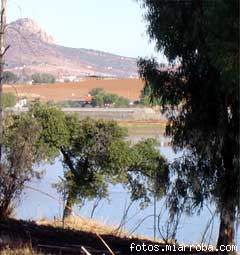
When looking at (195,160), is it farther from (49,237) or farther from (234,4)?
(234,4)

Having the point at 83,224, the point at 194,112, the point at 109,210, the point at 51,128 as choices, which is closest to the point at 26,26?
the point at 194,112

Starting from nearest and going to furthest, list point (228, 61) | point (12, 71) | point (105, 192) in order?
point (228, 61), point (12, 71), point (105, 192)

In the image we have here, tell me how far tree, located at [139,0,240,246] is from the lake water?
296cm

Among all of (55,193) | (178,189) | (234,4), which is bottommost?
(55,193)

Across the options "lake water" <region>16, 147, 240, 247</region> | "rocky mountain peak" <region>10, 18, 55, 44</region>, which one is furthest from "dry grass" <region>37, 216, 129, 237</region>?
"rocky mountain peak" <region>10, 18, 55, 44</region>

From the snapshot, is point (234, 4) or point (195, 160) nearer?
point (234, 4)

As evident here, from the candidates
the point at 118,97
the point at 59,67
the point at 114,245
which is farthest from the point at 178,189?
the point at 59,67

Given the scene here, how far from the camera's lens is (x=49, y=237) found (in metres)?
11.2

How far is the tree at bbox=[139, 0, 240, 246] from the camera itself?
10.7 meters

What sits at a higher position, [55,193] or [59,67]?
[59,67]

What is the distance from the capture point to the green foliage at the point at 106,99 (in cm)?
2957

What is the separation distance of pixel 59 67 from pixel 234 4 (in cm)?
2660

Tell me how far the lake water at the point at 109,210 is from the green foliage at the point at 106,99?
6.20 m

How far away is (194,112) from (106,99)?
1898cm
